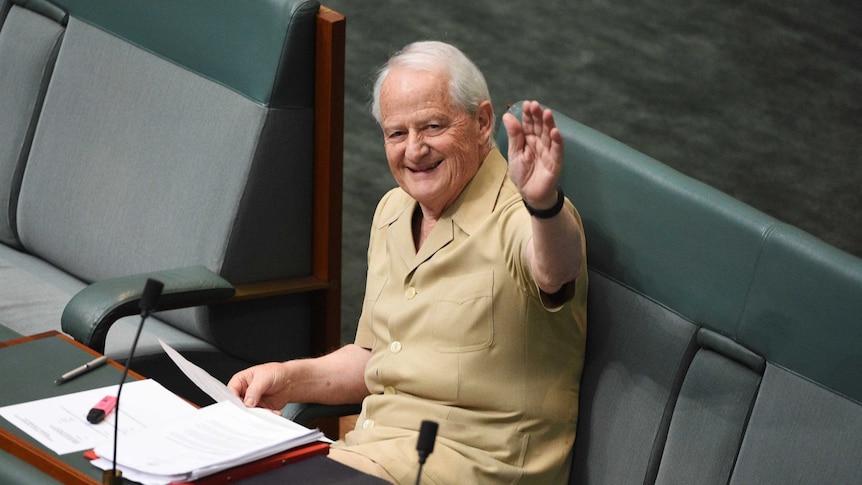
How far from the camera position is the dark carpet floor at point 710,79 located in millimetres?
2391

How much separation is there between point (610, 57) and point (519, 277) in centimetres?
102

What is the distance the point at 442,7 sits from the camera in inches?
123

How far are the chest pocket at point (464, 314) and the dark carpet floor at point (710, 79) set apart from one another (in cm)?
87

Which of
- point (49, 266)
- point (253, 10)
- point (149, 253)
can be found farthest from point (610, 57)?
point (49, 266)

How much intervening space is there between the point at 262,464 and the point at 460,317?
513 mm

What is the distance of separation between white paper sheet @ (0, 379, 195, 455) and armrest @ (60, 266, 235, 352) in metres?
0.53

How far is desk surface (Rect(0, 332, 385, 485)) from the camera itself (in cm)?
157

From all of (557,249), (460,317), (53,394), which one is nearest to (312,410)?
(460,317)

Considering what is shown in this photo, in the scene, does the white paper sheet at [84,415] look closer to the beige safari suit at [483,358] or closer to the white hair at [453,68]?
the beige safari suit at [483,358]

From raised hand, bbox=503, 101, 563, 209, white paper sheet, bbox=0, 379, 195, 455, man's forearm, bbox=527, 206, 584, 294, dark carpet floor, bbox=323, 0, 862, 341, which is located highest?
dark carpet floor, bbox=323, 0, 862, 341

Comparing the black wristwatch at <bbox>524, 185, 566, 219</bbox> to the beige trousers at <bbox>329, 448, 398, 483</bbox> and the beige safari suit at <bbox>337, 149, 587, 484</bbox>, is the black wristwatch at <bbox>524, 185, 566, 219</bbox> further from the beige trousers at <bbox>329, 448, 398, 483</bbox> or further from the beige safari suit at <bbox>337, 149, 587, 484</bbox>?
the beige trousers at <bbox>329, 448, 398, 483</bbox>

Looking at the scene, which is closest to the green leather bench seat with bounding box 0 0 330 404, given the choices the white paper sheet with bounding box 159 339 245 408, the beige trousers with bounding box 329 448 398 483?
the white paper sheet with bounding box 159 339 245 408

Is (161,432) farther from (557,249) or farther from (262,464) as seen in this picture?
(557,249)

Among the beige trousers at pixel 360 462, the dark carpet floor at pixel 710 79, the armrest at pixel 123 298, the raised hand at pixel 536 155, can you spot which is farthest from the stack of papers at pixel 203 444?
the dark carpet floor at pixel 710 79
